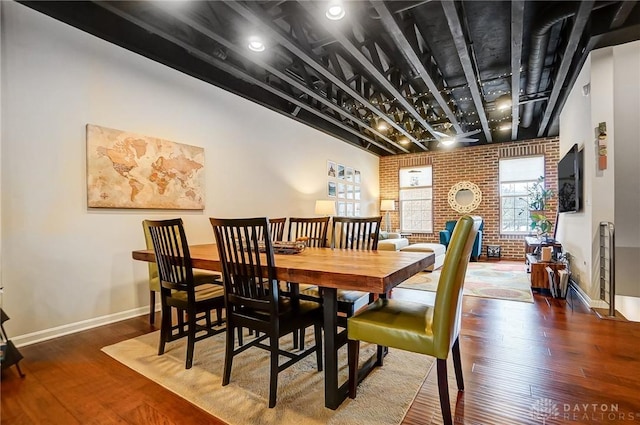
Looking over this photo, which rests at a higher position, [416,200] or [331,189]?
[331,189]

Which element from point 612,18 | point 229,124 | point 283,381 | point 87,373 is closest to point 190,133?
point 229,124

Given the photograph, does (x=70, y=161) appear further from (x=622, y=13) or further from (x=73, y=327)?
(x=622, y=13)

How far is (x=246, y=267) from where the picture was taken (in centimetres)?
178

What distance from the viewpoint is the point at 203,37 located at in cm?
A: 322

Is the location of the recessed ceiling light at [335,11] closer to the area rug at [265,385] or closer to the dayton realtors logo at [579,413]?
the area rug at [265,385]

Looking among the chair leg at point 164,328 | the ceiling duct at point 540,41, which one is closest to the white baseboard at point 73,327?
the chair leg at point 164,328

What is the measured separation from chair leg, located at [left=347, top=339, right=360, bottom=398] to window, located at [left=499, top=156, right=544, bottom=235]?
671cm

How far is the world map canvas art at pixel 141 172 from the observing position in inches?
111

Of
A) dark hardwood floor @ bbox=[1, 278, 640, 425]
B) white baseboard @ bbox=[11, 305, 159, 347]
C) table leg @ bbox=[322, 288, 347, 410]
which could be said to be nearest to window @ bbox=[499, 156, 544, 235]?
dark hardwood floor @ bbox=[1, 278, 640, 425]

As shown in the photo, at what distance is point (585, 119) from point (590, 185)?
813 millimetres

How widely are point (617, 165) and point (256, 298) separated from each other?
408 cm

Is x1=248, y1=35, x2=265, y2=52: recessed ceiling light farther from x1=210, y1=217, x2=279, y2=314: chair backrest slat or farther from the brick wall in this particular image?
the brick wall

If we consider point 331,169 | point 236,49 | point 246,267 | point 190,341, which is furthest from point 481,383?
point 331,169

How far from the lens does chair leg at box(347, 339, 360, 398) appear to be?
1.69 metres
